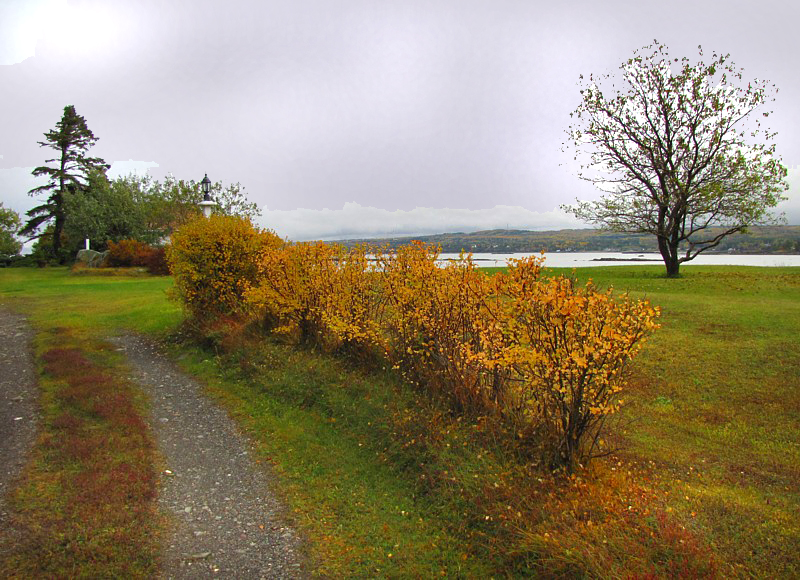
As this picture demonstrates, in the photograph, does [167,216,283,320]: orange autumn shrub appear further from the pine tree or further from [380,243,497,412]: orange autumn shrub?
the pine tree

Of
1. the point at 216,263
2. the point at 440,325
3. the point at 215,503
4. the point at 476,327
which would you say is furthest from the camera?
the point at 216,263

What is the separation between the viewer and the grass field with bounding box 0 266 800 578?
3699mm

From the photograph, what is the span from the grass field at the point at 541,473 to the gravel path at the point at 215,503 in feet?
0.93

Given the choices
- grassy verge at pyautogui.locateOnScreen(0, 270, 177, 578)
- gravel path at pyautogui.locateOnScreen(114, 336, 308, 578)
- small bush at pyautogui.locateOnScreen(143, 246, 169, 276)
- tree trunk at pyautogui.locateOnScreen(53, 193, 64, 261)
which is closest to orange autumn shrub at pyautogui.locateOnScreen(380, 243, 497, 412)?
gravel path at pyautogui.locateOnScreen(114, 336, 308, 578)

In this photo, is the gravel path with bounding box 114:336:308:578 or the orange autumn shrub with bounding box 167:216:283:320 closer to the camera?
the gravel path with bounding box 114:336:308:578

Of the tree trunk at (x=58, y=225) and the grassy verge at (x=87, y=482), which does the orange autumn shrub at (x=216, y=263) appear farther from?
the tree trunk at (x=58, y=225)

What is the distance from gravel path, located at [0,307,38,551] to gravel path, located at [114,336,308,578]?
57.2 inches

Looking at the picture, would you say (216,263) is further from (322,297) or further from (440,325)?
(440,325)

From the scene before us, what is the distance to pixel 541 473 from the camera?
468 centimetres

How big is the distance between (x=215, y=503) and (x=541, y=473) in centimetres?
332

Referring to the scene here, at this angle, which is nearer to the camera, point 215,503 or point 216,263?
point 215,503

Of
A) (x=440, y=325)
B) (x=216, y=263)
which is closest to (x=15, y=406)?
(x=216, y=263)

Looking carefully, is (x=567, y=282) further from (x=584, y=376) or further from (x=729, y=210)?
(x=729, y=210)

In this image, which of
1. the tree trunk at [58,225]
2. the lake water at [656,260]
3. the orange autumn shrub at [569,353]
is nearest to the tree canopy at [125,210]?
the tree trunk at [58,225]
